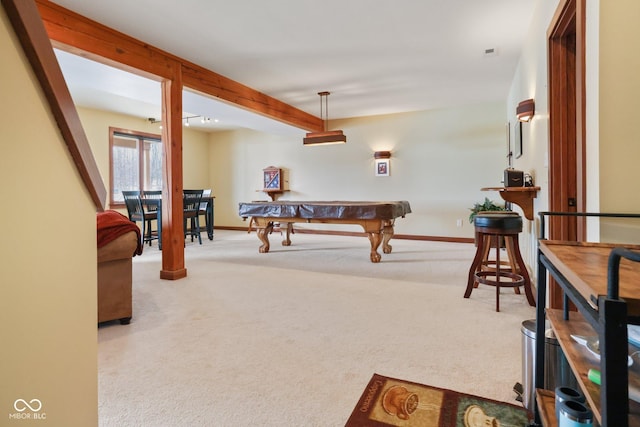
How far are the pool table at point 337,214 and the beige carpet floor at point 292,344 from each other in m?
0.68

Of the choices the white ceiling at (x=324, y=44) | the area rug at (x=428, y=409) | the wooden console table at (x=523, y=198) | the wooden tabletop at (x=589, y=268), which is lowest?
the area rug at (x=428, y=409)

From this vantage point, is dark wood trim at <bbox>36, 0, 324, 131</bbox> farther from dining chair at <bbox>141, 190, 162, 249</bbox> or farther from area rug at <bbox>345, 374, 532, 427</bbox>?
area rug at <bbox>345, 374, 532, 427</bbox>

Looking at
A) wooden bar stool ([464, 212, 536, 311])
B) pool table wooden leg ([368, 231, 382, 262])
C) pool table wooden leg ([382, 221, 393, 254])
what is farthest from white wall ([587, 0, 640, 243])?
pool table wooden leg ([382, 221, 393, 254])

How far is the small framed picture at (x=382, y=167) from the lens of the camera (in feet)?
21.3

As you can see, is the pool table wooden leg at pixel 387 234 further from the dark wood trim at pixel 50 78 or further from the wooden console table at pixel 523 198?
the dark wood trim at pixel 50 78

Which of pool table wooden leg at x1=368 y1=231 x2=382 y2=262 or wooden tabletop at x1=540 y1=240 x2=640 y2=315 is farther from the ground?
wooden tabletop at x1=540 y1=240 x2=640 y2=315

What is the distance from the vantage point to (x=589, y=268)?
2.47ft

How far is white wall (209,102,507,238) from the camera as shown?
5.78m

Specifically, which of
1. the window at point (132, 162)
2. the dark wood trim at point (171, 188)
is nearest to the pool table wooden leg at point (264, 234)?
the dark wood trim at point (171, 188)

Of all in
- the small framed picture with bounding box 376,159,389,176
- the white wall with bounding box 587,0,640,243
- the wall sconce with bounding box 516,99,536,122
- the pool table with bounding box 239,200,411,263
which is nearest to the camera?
the white wall with bounding box 587,0,640,243

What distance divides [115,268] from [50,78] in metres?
1.90

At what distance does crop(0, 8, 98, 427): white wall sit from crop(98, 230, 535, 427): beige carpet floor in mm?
621

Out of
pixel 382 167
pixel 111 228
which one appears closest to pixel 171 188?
pixel 111 228

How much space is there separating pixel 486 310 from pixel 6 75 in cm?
280
